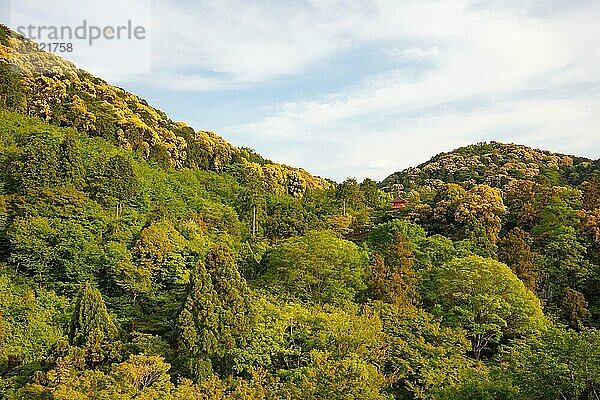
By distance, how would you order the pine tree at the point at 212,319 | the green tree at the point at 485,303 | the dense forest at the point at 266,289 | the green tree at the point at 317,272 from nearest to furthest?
the dense forest at the point at 266,289
the pine tree at the point at 212,319
the green tree at the point at 485,303
the green tree at the point at 317,272

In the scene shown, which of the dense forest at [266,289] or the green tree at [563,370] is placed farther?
the dense forest at [266,289]

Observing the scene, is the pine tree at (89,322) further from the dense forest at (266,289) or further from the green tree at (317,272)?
the green tree at (317,272)

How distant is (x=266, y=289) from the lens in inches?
965

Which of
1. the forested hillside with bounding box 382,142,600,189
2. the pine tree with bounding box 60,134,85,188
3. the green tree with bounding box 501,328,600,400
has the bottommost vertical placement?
the green tree with bounding box 501,328,600,400

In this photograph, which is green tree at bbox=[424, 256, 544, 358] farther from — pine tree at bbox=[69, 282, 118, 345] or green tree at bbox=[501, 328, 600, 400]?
pine tree at bbox=[69, 282, 118, 345]

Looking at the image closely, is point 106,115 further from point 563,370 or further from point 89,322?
point 563,370

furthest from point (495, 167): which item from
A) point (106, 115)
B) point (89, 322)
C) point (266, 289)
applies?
point (89, 322)

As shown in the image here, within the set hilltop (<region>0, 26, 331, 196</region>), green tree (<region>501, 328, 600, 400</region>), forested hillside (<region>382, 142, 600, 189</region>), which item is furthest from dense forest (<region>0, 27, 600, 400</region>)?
forested hillside (<region>382, 142, 600, 189</region>)

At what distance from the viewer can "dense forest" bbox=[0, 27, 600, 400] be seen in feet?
48.9

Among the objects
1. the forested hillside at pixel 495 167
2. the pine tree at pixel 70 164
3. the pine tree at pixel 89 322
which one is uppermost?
the forested hillside at pixel 495 167

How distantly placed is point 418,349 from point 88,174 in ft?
68.3

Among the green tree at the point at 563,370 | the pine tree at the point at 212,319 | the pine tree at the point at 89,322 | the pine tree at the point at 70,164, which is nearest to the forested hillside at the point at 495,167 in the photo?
the green tree at the point at 563,370

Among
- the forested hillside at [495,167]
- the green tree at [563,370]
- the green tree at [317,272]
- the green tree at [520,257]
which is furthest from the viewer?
the forested hillside at [495,167]

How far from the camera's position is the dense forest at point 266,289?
587 inches
